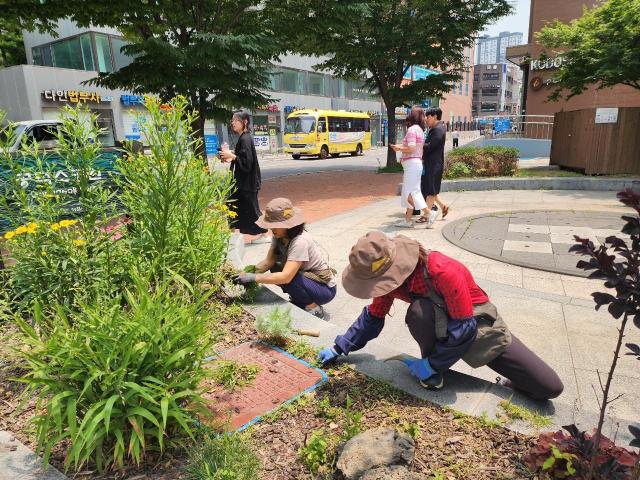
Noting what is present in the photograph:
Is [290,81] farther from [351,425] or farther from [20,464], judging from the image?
[20,464]

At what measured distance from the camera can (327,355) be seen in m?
2.72

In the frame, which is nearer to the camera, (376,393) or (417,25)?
(376,393)

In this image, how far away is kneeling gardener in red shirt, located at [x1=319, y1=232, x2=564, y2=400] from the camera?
226 cm

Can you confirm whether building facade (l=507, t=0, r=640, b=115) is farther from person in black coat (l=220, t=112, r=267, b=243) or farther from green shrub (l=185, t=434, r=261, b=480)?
green shrub (l=185, t=434, r=261, b=480)

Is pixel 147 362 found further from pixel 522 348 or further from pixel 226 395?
pixel 522 348

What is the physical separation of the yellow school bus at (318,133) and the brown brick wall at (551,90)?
1120cm

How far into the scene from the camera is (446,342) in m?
2.34

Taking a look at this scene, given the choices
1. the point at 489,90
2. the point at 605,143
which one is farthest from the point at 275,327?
the point at 489,90

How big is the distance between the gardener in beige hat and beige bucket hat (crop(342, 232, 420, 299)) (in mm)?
1215

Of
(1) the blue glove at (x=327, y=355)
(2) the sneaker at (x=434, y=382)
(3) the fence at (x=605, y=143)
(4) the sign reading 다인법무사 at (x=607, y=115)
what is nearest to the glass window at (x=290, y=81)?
(3) the fence at (x=605, y=143)

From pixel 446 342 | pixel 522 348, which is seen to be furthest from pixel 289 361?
pixel 522 348

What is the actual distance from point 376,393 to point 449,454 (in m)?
0.54

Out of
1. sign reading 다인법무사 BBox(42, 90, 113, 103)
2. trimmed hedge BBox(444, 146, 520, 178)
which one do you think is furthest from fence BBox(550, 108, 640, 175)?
sign reading 다인법무사 BBox(42, 90, 113, 103)

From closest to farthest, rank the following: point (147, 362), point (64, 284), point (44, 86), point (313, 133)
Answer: point (147, 362) < point (64, 284) < point (44, 86) < point (313, 133)
